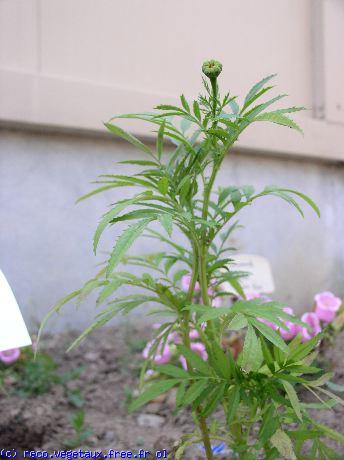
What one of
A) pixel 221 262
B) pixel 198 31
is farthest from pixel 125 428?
pixel 198 31

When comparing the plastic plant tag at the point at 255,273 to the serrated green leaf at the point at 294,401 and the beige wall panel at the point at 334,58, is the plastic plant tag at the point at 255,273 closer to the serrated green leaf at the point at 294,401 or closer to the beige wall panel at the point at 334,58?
the serrated green leaf at the point at 294,401

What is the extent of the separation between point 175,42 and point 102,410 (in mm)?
1675

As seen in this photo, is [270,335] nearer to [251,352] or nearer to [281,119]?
[251,352]

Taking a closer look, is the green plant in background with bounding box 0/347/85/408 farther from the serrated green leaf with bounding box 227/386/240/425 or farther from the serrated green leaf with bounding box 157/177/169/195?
the serrated green leaf with bounding box 157/177/169/195

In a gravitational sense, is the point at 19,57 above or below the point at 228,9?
below

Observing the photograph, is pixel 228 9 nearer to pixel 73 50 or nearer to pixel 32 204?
pixel 73 50

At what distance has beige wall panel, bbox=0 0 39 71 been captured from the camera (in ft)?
6.94

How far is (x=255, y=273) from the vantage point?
199 cm

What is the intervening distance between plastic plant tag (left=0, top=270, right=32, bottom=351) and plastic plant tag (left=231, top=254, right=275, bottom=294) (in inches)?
46.5

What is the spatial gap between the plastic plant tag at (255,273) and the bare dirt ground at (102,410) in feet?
1.03

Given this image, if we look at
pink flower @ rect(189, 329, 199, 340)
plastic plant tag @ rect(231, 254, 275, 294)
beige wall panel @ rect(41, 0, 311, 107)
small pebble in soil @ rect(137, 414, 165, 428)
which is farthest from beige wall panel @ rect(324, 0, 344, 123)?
small pebble in soil @ rect(137, 414, 165, 428)

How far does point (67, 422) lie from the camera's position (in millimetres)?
1598

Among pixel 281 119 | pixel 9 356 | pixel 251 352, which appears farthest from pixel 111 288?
pixel 9 356

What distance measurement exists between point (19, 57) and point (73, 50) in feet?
0.77
